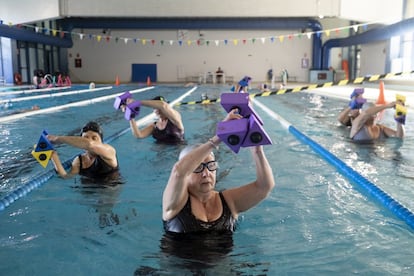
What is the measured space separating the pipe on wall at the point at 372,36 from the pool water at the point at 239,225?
1204 cm

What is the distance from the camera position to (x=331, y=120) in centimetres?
933

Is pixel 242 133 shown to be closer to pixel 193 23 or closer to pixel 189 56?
pixel 193 23

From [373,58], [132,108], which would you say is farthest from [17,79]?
[373,58]

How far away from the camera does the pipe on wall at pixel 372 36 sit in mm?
16328

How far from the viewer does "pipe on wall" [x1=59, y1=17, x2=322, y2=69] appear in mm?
26094

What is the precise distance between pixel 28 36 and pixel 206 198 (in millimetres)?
19963

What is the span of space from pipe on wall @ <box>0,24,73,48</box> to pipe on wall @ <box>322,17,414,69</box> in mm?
15576

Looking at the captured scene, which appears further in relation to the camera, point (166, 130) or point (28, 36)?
point (28, 36)

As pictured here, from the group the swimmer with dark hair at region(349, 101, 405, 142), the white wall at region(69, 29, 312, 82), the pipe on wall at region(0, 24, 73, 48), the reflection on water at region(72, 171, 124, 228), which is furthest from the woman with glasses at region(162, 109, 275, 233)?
the white wall at region(69, 29, 312, 82)

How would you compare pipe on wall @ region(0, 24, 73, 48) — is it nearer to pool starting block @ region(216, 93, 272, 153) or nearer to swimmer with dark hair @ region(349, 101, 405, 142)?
swimmer with dark hair @ region(349, 101, 405, 142)

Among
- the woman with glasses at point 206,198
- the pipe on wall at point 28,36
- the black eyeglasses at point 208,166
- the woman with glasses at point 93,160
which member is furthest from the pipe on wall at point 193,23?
the black eyeglasses at point 208,166

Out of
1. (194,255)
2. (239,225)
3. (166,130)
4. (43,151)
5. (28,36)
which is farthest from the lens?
(28,36)

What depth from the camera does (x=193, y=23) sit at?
26062 millimetres

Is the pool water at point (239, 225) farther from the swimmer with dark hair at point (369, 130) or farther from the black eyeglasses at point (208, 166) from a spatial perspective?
the black eyeglasses at point (208, 166)
